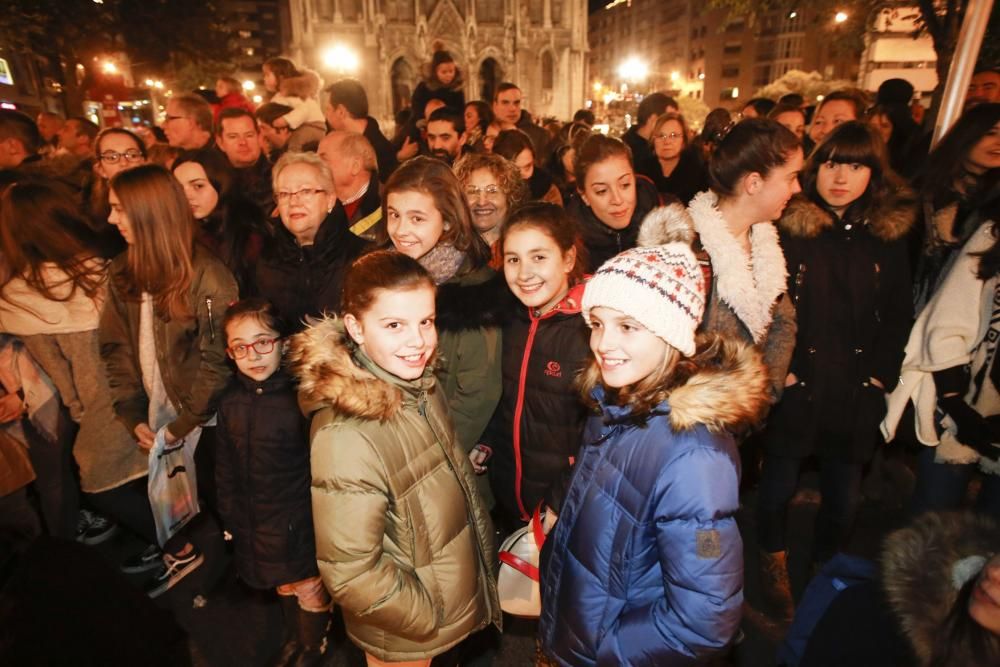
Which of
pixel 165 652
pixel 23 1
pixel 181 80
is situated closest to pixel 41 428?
pixel 165 652

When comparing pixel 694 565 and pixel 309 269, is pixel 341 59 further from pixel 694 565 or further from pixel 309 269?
pixel 694 565

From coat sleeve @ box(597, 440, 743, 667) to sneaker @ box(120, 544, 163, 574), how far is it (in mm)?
3454

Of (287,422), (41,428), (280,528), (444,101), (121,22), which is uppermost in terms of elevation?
(121,22)

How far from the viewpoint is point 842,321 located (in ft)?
9.45

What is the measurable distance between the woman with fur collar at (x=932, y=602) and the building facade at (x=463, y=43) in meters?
58.4

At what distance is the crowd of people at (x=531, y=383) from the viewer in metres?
1.61

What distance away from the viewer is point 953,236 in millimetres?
3027

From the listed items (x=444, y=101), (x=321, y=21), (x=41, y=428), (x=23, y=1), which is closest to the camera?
(x=41, y=428)

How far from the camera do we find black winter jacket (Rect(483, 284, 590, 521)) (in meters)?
2.53

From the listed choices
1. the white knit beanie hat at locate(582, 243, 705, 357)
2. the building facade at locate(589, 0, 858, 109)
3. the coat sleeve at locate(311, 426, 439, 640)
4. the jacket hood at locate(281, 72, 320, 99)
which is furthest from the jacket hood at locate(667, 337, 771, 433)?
the building facade at locate(589, 0, 858, 109)

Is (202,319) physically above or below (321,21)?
below

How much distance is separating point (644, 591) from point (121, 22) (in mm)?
27659

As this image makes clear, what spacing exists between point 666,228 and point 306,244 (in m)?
2.18

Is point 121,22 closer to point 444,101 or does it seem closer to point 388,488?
point 444,101
